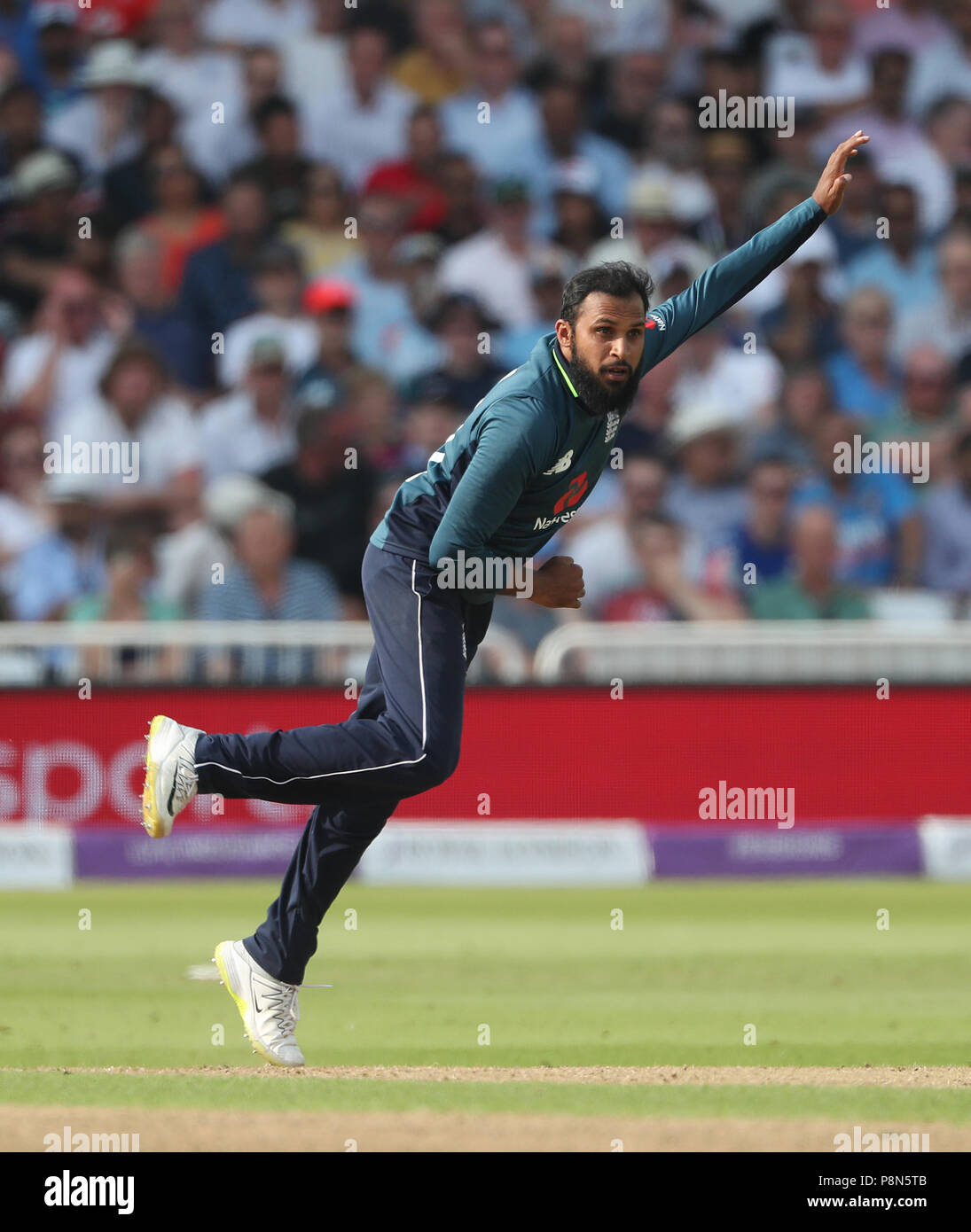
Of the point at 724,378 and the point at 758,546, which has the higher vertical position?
the point at 724,378

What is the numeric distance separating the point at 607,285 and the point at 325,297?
831 centimetres

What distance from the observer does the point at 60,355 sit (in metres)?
13.9

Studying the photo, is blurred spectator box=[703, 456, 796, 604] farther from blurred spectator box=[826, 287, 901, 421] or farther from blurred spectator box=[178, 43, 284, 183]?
blurred spectator box=[178, 43, 284, 183]

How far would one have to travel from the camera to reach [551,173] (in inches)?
595

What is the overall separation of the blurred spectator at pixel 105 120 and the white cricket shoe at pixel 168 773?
10.0m

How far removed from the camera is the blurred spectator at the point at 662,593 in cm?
1240

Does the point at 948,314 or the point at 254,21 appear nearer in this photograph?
the point at 948,314

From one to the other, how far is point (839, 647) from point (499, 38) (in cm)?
667

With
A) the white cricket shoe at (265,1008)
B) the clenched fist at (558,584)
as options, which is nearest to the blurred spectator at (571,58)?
the clenched fist at (558,584)

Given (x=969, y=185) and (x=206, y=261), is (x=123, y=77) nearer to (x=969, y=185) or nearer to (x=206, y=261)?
(x=206, y=261)

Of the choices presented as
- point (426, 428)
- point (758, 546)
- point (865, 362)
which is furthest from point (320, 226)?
point (758, 546)

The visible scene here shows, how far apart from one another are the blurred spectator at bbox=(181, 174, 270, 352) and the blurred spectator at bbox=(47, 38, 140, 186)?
3.75 ft

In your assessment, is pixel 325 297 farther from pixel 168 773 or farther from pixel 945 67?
pixel 168 773

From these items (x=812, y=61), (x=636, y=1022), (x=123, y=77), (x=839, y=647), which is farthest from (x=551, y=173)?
(x=636, y=1022)
